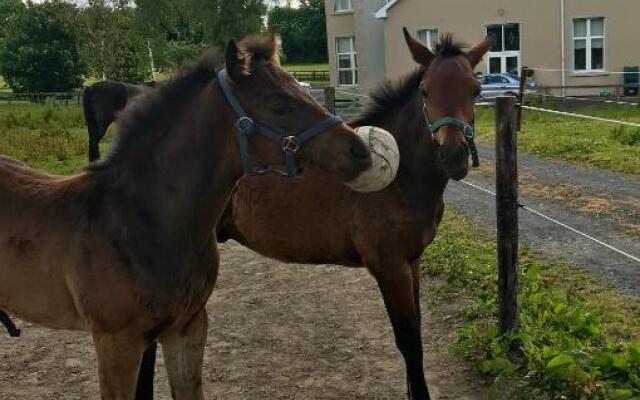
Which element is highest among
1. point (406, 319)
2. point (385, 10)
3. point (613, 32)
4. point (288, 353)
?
point (385, 10)

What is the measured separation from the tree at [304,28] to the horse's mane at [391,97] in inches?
1986

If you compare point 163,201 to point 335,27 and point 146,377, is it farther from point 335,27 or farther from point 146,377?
point 335,27

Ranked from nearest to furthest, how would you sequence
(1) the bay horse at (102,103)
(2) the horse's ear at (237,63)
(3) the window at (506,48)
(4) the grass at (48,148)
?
(2) the horse's ear at (237,63)
(1) the bay horse at (102,103)
(4) the grass at (48,148)
(3) the window at (506,48)

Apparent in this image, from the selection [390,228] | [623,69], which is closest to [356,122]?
[390,228]

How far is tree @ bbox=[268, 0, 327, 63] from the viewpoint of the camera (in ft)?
178

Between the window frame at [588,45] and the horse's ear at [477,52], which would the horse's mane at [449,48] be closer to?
the horse's ear at [477,52]

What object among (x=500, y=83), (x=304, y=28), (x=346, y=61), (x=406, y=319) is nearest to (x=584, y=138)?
(x=500, y=83)

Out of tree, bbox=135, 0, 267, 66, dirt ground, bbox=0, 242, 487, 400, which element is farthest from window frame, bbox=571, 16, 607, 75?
dirt ground, bbox=0, 242, 487, 400

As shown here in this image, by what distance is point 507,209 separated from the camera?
13.9ft

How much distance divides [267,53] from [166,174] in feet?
2.11

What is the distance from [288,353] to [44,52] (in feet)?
111

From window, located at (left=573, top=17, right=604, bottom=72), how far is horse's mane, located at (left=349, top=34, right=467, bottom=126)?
20.8m

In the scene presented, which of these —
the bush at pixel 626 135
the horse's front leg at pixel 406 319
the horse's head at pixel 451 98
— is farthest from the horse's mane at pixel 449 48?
the bush at pixel 626 135

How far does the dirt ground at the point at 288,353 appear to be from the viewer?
409 centimetres
